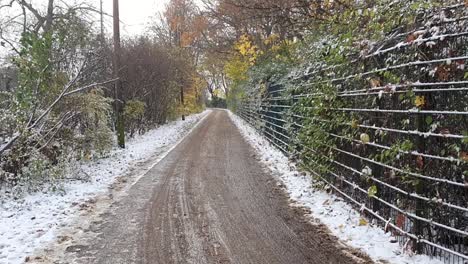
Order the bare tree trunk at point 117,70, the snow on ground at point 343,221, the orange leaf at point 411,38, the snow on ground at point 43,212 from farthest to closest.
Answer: the bare tree trunk at point 117,70, the snow on ground at point 43,212, the snow on ground at point 343,221, the orange leaf at point 411,38

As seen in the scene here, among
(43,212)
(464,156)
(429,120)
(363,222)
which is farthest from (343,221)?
(43,212)

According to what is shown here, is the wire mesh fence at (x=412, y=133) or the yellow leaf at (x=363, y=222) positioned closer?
the wire mesh fence at (x=412, y=133)

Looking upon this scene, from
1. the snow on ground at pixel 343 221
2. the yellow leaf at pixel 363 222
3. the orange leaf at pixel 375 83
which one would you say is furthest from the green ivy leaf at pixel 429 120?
the yellow leaf at pixel 363 222

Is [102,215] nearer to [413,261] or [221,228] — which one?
[221,228]

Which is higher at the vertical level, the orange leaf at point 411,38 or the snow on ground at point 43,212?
the orange leaf at point 411,38

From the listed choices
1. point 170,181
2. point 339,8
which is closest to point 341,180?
point 170,181

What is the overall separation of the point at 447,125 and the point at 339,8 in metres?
6.88

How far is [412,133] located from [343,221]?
6.11 ft

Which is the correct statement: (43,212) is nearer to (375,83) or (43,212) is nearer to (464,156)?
(375,83)

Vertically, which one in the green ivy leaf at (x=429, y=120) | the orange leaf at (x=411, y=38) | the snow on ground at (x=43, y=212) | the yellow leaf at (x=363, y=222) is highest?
the orange leaf at (x=411, y=38)

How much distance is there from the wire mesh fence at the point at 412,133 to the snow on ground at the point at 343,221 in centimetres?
14

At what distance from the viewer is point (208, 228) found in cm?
555

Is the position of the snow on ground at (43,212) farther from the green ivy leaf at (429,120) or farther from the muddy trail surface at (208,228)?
the green ivy leaf at (429,120)

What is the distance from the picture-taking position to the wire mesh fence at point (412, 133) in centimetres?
384
